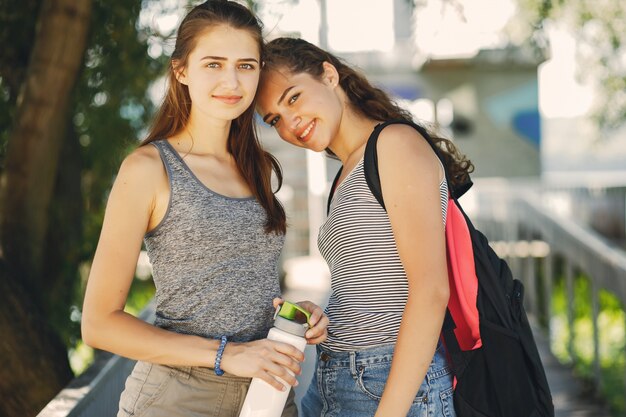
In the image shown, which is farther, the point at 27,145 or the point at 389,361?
→ the point at 27,145

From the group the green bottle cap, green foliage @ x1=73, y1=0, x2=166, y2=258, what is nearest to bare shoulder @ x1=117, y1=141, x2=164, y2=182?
the green bottle cap

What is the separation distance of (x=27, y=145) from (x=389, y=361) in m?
2.33

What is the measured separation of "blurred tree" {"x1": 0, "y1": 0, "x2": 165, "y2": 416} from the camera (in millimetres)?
3510

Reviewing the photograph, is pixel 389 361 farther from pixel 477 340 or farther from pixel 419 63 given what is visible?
pixel 419 63

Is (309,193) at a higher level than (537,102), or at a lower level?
lower

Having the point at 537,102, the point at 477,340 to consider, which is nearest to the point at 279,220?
the point at 477,340

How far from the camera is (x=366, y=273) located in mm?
2133

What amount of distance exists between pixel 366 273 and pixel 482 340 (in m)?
0.32

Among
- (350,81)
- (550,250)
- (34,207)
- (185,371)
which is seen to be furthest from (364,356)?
(550,250)

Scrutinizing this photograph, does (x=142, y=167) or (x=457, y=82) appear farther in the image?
(x=457, y=82)

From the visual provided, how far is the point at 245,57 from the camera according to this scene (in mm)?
2158

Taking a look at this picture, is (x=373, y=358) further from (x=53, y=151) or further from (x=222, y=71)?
(x=53, y=151)

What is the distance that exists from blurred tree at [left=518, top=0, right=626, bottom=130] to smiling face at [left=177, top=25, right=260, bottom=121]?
9624 millimetres

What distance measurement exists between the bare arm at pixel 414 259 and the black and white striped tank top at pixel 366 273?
8 centimetres
